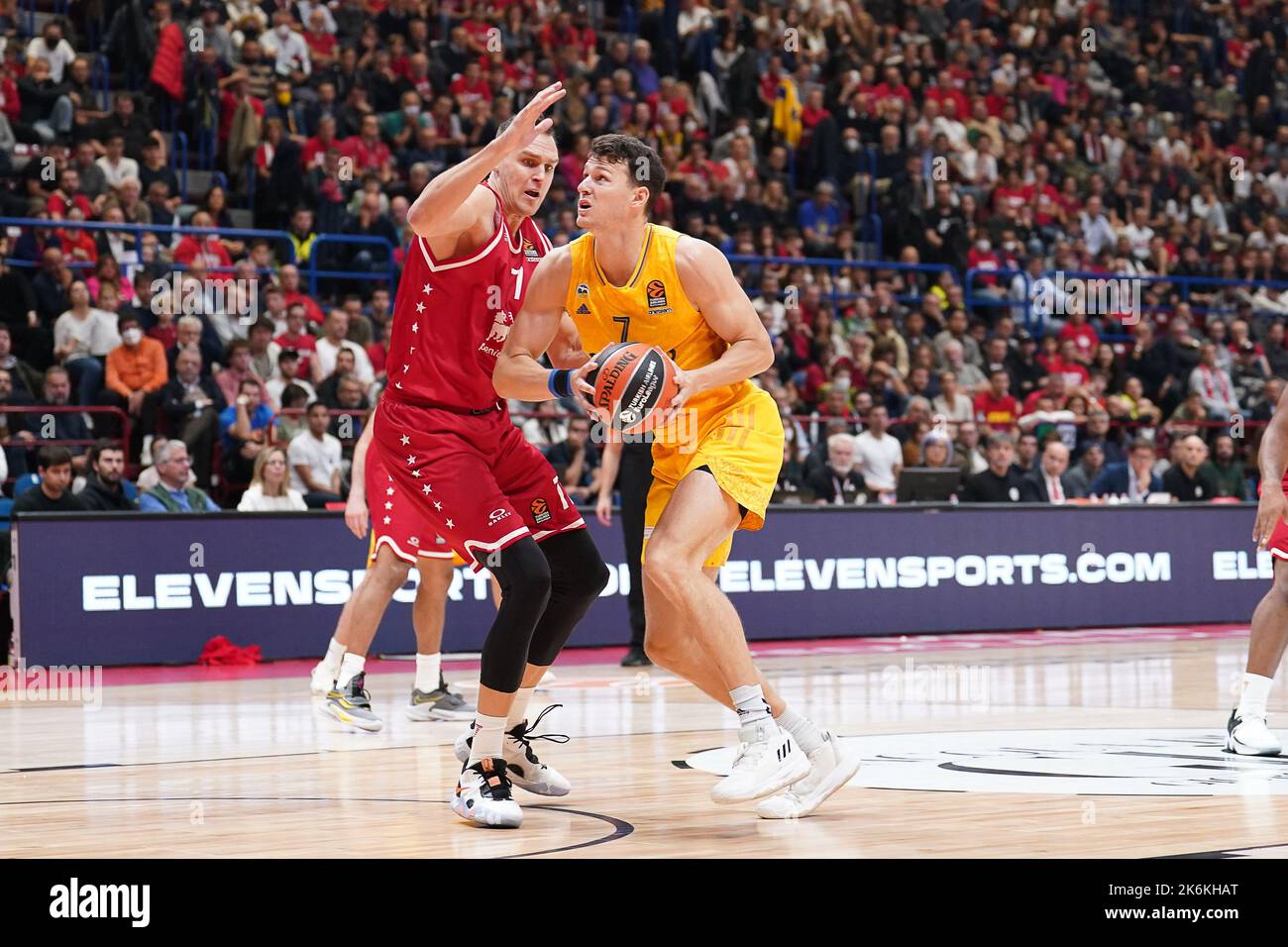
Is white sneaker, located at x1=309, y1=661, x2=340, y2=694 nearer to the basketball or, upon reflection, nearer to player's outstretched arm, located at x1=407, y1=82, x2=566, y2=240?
player's outstretched arm, located at x1=407, y1=82, x2=566, y2=240

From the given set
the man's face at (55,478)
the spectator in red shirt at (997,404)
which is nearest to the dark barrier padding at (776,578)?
the man's face at (55,478)

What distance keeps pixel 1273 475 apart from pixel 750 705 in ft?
8.91

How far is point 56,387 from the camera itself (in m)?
13.8

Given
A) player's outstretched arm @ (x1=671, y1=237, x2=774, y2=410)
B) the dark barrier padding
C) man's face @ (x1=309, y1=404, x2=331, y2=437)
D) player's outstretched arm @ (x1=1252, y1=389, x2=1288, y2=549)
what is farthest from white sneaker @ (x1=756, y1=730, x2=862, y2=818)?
man's face @ (x1=309, y1=404, x2=331, y2=437)

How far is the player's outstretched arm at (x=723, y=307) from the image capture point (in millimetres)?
6016

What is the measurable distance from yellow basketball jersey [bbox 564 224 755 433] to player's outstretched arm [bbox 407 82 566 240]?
15.1 inches

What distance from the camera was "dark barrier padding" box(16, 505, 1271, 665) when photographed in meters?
12.2

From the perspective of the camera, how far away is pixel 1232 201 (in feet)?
81.0

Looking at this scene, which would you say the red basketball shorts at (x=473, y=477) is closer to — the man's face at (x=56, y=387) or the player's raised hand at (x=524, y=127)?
the player's raised hand at (x=524, y=127)

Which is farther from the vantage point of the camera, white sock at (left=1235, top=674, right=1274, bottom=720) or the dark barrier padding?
the dark barrier padding

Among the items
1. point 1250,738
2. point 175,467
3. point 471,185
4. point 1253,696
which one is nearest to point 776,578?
point 175,467

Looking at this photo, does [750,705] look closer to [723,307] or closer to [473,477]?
[473,477]

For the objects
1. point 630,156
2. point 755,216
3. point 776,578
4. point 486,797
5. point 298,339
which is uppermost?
point 755,216

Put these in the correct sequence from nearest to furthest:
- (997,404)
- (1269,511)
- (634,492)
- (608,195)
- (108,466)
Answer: (608,195) < (1269,511) < (634,492) < (108,466) < (997,404)
